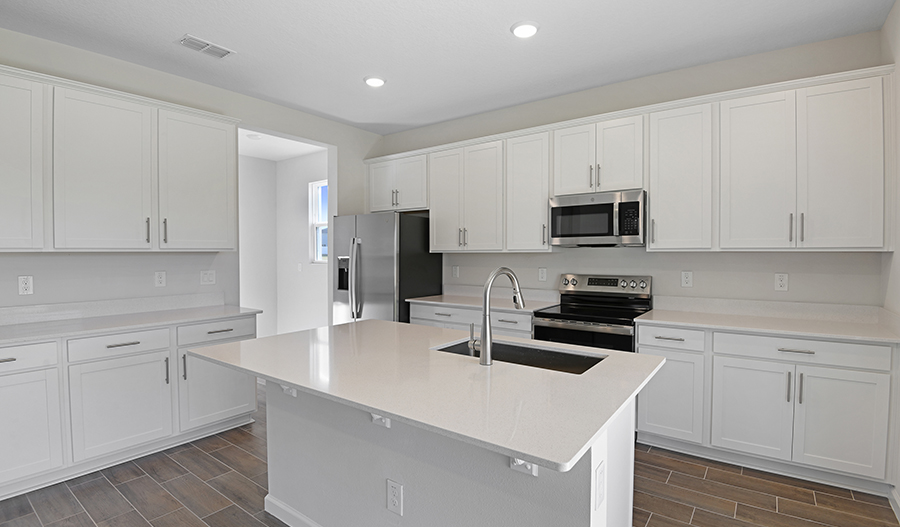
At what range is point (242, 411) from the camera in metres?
3.48

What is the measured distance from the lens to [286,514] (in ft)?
7.29

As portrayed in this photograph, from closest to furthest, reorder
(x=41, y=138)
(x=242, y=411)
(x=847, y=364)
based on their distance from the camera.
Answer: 1. (x=847, y=364)
2. (x=41, y=138)
3. (x=242, y=411)

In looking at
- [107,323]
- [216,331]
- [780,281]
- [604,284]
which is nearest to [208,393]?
[216,331]

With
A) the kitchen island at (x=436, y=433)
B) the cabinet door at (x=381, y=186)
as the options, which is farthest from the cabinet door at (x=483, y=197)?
the kitchen island at (x=436, y=433)

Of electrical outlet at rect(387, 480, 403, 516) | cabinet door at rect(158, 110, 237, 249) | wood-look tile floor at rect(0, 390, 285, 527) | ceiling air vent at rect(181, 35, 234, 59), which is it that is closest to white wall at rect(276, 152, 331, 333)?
cabinet door at rect(158, 110, 237, 249)

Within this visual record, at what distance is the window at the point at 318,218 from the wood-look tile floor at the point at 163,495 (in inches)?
137

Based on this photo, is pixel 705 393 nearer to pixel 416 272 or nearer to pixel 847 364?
pixel 847 364

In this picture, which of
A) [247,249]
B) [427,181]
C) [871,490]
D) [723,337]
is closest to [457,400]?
[723,337]

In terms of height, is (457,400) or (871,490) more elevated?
(457,400)

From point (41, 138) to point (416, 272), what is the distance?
9.24 ft

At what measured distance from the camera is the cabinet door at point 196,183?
3225 millimetres

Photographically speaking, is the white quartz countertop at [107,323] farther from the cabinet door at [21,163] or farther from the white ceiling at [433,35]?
the white ceiling at [433,35]

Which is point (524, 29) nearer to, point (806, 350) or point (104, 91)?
point (806, 350)

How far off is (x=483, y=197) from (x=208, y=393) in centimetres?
268
